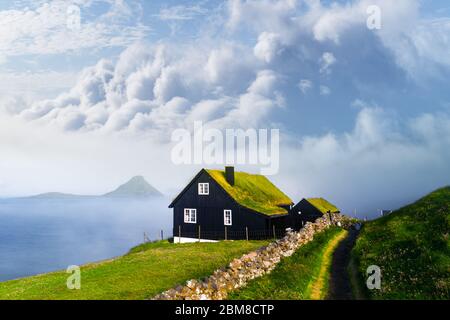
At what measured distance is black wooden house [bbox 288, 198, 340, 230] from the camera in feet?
183

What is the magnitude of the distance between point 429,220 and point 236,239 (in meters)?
23.0

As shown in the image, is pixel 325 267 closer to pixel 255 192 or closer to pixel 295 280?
pixel 295 280

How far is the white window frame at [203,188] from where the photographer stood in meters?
49.3

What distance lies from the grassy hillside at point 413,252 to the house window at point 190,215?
2400 cm

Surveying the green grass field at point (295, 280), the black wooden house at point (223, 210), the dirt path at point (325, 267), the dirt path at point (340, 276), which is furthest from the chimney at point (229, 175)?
the green grass field at point (295, 280)

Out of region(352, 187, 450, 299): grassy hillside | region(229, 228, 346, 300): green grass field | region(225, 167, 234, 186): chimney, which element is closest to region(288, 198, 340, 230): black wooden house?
region(225, 167, 234, 186): chimney

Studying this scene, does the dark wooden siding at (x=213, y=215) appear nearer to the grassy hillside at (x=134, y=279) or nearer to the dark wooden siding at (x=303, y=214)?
the dark wooden siding at (x=303, y=214)

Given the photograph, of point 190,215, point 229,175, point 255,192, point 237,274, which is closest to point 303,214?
point 255,192

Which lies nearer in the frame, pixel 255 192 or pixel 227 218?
pixel 227 218

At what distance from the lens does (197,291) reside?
1692 centimetres

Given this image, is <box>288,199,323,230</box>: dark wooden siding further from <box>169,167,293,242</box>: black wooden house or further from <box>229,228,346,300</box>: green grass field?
<box>229,228,346,300</box>: green grass field

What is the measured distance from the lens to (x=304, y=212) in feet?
185

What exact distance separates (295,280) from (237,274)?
3.73 meters
